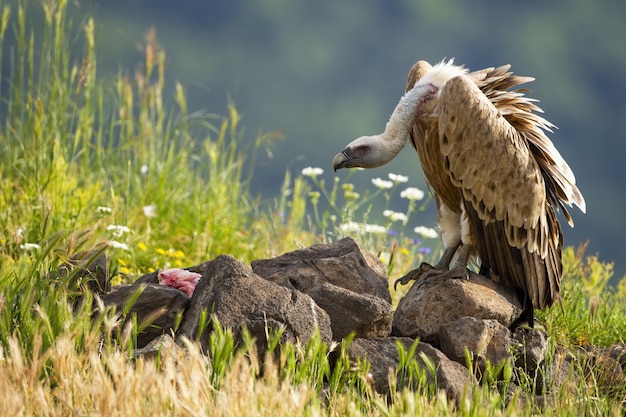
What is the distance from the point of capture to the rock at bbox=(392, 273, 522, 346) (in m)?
4.94

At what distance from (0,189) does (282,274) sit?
136 inches

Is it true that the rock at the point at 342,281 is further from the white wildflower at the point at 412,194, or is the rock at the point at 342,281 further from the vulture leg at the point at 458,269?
the white wildflower at the point at 412,194

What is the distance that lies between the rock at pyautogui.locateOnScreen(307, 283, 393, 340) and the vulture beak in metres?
1.22

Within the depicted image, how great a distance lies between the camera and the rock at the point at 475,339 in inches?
177

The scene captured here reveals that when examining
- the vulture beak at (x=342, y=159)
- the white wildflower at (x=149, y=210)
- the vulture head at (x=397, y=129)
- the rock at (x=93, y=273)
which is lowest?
the rock at (x=93, y=273)

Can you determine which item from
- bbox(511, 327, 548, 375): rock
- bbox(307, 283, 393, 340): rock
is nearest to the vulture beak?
bbox(307, 283, 393, 340): rock

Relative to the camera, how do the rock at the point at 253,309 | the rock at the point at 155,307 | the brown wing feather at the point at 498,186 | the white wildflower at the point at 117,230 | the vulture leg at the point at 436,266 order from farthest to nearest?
1. the white wildflower at the point at 117,230
2. the vulture leg at the point at 436,266
3. the brown wing feather at the point at 498,186
4. the rock at the point at 155,307
5. the rock at the point at 253,309

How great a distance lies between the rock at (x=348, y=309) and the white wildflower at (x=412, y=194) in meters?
3.12

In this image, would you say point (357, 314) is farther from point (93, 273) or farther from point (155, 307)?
point (93, 273)

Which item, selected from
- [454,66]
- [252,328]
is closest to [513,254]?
[454,66]

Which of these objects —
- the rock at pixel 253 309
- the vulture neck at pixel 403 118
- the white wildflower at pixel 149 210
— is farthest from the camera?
the white wildflower at pixel 149 210

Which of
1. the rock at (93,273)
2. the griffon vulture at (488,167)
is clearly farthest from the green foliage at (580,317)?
the rock at (93,273)

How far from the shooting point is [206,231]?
7.47m

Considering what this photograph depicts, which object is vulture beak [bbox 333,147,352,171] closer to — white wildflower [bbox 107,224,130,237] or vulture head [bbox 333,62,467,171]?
vulture head [bbox 333,62,467,171]
